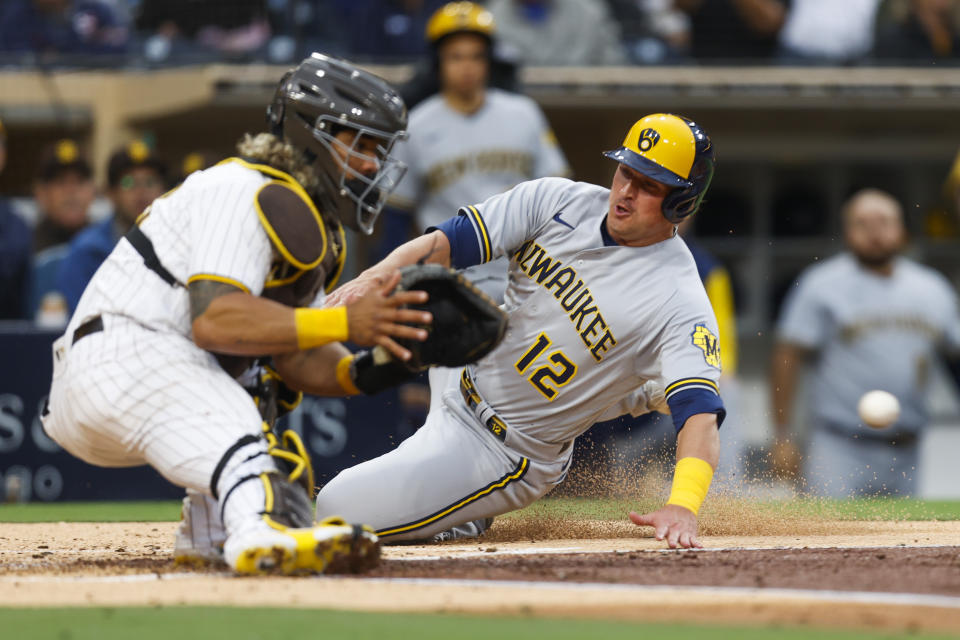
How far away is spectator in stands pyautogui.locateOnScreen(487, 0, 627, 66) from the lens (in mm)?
10945

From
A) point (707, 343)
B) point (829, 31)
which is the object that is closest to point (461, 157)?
point (707, 343)

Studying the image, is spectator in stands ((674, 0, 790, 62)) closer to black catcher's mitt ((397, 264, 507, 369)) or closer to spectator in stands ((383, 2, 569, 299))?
spectator in stands ((383, 2, 569, 299))

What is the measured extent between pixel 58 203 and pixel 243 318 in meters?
5.54

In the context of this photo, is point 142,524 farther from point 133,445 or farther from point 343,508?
point 133,445

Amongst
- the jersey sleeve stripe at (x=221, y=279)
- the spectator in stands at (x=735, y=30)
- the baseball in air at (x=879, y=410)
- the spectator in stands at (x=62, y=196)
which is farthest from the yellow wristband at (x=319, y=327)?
the spectator in stands at (x=735, y=30)

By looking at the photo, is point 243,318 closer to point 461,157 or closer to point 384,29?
point 461,157

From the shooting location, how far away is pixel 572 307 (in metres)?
5.28

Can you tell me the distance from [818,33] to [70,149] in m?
6.16

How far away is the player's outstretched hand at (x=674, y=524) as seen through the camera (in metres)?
4.75

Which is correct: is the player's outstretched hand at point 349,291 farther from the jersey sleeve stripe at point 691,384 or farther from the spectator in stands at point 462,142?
the spectator in stands at point 462,142

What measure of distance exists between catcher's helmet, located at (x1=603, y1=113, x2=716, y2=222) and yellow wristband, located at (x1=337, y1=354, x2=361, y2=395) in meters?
1.29

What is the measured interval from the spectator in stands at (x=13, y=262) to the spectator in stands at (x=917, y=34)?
6893 millimetres

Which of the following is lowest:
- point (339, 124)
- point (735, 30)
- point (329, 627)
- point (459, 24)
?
point (329, 627)

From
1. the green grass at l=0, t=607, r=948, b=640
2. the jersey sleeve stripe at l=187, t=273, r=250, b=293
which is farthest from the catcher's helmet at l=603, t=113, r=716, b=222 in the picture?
the green grass at l=0, t=607, r=948, b=640
